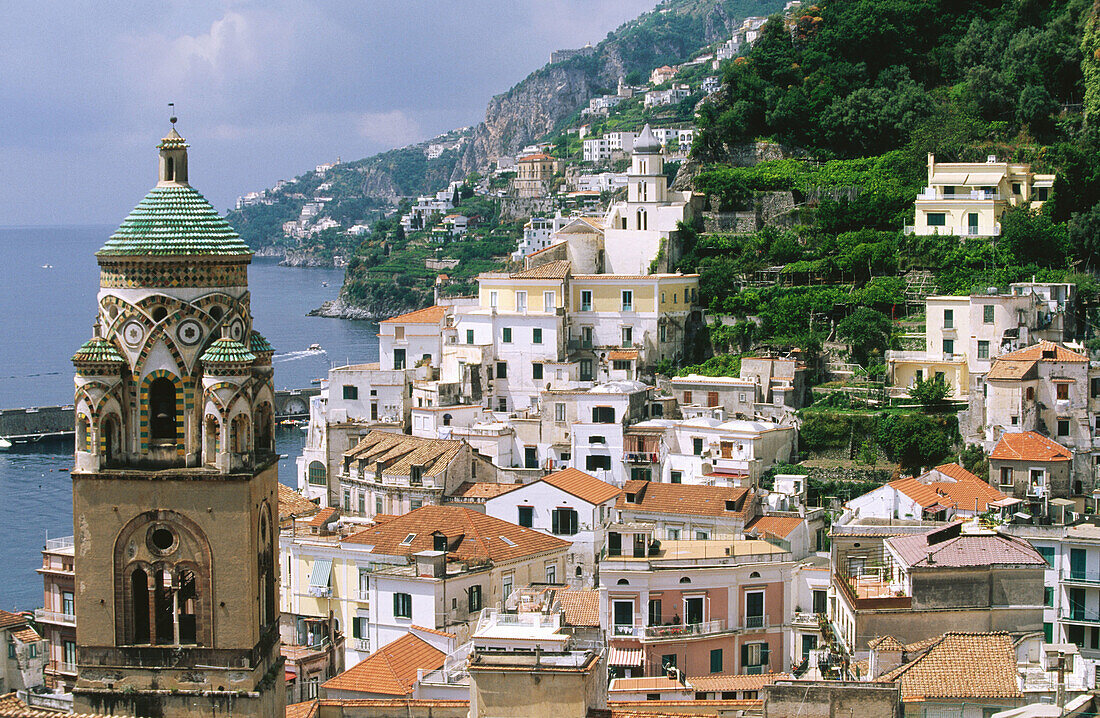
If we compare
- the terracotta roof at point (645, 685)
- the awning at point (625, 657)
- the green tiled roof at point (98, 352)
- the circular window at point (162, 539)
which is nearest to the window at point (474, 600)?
the awning at point (625, 657)

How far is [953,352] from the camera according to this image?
64312 millimetres

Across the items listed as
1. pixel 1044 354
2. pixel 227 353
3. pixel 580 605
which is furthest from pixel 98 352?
pixel 1044 354

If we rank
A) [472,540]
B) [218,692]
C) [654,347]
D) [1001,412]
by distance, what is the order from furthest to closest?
[654,347], [1001,412], [472,540], [218,692]

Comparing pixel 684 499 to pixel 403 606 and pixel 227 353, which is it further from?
pixel 227 353

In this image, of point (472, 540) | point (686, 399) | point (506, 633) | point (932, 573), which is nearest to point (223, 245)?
point (506, 633)

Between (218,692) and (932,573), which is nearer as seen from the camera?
(218,692)

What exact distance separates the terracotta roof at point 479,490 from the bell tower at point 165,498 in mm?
36367

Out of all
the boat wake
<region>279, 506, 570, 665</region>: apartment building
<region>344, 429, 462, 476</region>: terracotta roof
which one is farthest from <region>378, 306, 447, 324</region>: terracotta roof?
the boat wake

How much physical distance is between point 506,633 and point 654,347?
4603 centimetres

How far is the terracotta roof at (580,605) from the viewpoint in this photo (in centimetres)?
4153

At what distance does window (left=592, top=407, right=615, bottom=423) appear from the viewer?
6300 centimetres

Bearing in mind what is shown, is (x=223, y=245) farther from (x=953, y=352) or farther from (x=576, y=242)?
(x=576, y=242)

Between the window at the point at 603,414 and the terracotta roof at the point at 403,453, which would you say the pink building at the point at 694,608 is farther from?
the window at the point at 603,414

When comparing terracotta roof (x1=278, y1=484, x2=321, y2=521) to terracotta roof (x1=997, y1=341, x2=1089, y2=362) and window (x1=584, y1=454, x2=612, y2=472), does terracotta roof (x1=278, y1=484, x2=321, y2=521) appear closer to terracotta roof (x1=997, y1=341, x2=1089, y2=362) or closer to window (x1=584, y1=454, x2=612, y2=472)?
window (x1=584, y1=454, x2=612, y2=472)
